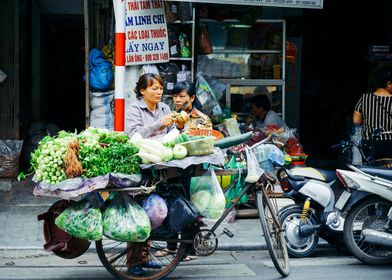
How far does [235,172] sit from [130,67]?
3.36m

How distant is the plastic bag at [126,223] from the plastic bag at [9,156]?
490 cm

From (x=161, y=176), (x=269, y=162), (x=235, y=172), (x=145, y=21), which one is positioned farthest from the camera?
(x=145, y=21)

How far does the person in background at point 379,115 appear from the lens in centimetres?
887

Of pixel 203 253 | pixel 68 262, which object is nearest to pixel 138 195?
pixel 203 253

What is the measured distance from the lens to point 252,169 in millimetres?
6879

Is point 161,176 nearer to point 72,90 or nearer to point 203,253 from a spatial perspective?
point 203,253

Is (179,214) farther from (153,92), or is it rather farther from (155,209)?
(153,92)

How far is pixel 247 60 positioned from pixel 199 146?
4.97 metres

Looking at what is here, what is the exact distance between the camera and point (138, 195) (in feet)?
21.5

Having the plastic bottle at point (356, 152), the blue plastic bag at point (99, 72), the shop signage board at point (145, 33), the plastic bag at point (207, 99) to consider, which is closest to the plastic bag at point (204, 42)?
the plastic bag at point (207, 99)

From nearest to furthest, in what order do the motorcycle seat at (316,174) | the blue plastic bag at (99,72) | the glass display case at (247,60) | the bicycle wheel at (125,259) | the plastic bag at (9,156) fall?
1. the bicycle wheel at (125,259)
2. the motorcycle seat at (316,174)
3. the blue plastic bag at (99,72)
4. the plastic bag at (9,156)
5. the glass display case at (247,60)

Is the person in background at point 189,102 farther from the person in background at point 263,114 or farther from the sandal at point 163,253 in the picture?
the person in background at point 263,114

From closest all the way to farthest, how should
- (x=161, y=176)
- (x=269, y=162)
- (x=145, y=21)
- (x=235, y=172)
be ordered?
(x=161, y=176), (x=235, y=172), (x=269, y=162), (x=145, y=21)

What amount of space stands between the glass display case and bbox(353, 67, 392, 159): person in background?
2.33m
